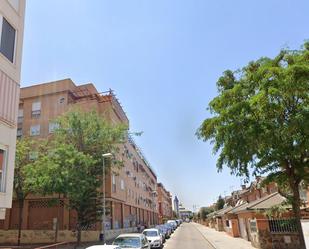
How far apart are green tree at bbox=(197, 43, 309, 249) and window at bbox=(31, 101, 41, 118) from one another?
27.6 metres

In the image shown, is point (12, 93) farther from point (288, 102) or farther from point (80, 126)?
point (80, 126)

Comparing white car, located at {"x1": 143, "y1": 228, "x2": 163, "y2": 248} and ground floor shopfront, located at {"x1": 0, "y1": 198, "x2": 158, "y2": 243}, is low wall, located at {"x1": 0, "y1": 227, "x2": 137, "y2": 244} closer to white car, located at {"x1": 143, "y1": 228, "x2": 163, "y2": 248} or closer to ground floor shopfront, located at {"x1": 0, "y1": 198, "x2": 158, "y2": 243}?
ground floor shopfront, located at {"x1": 0, "y1": 198, "x2": 158, "y2": 243}

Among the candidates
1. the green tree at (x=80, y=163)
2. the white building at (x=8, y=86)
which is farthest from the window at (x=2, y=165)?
the green tree at (x=80, y=163)

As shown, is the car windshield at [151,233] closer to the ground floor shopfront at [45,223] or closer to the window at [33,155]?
the ground floor shopfront at [45,223]

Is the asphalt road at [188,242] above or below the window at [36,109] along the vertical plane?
below

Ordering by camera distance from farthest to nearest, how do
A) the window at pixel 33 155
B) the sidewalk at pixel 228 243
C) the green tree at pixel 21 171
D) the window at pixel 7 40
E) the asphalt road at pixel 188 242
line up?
the window at pixel 33 155
the green tree at pixel 21 171
the asphalt road at pixel 188 242
the sidewalk at pixel 228 243
the window at pixel 7 40

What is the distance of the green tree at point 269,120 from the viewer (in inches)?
405

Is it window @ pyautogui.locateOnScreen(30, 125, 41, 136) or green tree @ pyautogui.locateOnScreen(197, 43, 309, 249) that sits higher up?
window @ pyautogui.locateOnScreen(30, 125, 41, 136)

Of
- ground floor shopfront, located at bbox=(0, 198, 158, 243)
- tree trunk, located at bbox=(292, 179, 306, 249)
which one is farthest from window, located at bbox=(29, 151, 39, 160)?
tree trunk, located at bbox=(292, 179, 306, 249)

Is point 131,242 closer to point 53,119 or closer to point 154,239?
point 154,239

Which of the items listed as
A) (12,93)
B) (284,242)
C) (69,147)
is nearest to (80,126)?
(69,147)

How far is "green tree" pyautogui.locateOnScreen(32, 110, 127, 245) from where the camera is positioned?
21.7m

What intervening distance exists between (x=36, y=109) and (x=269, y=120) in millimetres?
30499

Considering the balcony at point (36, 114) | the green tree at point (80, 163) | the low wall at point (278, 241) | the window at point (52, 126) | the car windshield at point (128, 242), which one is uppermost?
the balcony at point (36, 114)
